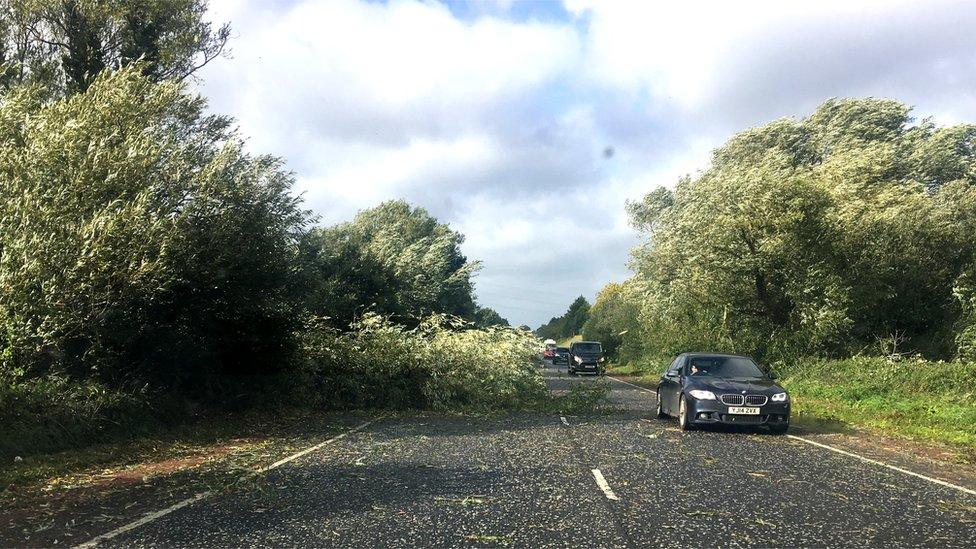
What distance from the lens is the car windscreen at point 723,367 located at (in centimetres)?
1510

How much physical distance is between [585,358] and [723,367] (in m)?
29.5

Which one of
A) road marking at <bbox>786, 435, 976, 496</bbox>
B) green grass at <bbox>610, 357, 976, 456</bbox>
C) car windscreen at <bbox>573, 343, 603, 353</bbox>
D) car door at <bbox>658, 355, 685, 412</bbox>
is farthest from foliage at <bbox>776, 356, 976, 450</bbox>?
car windscreen at <bbox>573, 343, 603, 353</bbox>

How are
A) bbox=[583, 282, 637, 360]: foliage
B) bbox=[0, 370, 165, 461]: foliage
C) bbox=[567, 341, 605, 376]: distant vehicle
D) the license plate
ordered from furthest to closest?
bbox=[583, 282, 637, 360]: foliage, bbox=[567, 341, 605, 376]: distant vehicle, the license plate, bbox=[0, 370, 165, 461]: foliage

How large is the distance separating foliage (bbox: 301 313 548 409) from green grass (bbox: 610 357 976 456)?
7380mm

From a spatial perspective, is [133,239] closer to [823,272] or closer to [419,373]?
[419,373]

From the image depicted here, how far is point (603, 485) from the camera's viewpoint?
8.59m

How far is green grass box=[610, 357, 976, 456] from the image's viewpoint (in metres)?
15.9

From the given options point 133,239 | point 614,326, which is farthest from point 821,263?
point 614,326

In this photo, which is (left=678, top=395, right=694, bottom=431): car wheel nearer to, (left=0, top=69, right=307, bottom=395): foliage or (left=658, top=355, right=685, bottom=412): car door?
(left=658, top=355, right=685, bottom=412): car door


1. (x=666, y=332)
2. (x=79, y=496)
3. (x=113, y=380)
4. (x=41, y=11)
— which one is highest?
(x=41, y=11)

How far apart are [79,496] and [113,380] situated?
6116mm

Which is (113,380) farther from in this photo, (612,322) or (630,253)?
(612,322)

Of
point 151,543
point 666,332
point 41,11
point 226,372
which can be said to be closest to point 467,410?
point 226,372

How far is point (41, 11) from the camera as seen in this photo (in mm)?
19234
